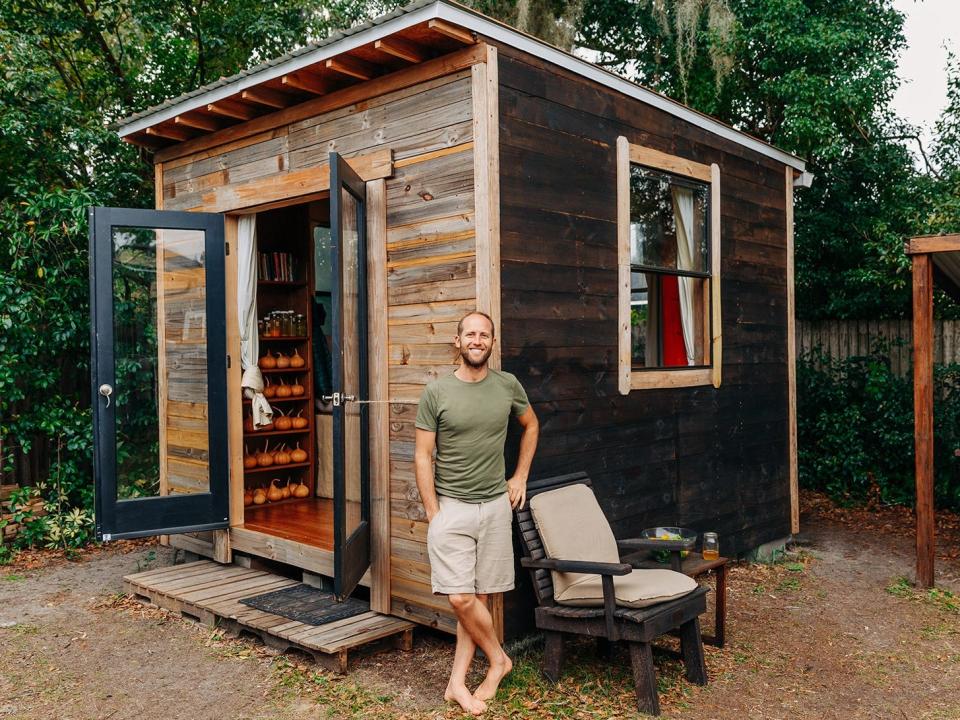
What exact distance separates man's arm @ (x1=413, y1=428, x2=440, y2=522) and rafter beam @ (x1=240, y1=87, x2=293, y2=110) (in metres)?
2.48

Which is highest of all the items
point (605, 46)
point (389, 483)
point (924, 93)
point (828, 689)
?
point (605, 46)

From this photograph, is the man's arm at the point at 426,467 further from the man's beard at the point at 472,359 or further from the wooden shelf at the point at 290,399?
the wooden shelf at the point at 290,399

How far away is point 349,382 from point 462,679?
5.09ft

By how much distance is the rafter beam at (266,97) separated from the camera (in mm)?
4711

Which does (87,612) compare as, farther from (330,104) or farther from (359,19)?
(359,19)

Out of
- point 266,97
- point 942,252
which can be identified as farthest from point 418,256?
point 942,252

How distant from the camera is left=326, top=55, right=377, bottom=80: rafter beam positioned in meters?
4.20

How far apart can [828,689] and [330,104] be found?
4058 mm

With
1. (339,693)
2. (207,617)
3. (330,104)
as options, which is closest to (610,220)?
(330,104)

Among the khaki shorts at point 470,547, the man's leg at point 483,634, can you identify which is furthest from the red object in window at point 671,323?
the man's leg at point 483,634

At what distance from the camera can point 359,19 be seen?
32.7ft

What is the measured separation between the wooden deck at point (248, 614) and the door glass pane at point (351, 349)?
515mm

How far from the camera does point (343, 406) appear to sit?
3926 mm

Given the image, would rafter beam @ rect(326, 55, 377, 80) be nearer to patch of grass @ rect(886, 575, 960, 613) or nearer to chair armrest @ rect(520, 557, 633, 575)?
chair armrest @ rect(520, 557, 633, 575)
